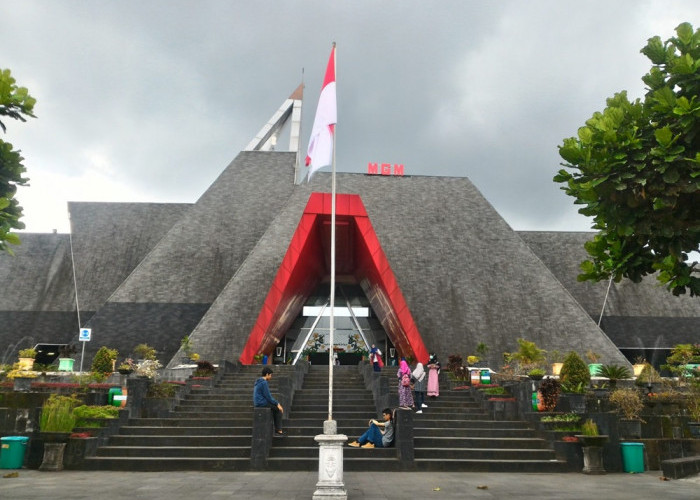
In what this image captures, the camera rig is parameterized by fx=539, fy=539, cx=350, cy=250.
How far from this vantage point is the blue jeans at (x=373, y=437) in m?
12.3

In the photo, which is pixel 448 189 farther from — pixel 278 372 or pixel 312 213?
pixel 278 372

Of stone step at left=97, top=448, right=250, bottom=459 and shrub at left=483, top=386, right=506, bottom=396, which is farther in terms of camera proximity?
shrub at left=483, top=386, right=506, bottom=396

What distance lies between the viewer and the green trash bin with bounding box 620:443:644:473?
39.5 ft

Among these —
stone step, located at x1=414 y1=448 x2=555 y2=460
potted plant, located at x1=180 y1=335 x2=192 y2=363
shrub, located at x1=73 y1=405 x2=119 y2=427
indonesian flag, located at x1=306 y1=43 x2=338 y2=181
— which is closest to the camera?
indonesian flag, located at x1=306 y1=43 x2=338 y2=181

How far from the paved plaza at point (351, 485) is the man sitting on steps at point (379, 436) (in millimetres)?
786

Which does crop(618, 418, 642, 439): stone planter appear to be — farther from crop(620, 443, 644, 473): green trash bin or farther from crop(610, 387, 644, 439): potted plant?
crop(620, 443, 644, 473): green trash bin

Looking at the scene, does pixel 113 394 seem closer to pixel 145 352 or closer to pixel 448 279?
pixel 145 352

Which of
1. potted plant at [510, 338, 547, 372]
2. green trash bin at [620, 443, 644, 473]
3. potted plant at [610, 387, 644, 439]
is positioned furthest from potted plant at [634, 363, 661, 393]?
green trash bin at [620, 443, 644, 473]

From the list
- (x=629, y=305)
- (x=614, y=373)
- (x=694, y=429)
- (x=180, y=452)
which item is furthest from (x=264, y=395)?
(x=629, y=305)

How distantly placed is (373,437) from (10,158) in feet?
29.6

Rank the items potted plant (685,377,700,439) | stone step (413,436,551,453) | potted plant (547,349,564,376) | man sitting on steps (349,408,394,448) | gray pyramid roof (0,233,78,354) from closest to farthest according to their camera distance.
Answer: man sitting on steps (349,408,394,448) → potted plant (685,377,700,439) → stone step (413,436,551,453) → potted plant (547,349,564,376) → gray pyramid roof (0,233,78,354)

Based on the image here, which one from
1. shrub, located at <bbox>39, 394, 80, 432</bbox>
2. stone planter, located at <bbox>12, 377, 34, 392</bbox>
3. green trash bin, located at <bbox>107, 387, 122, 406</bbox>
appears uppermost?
stone planter, located at <bbox>12, 377, 34, 392</bbox>

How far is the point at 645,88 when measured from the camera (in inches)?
298

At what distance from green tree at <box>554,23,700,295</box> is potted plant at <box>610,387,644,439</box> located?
23.6ft
